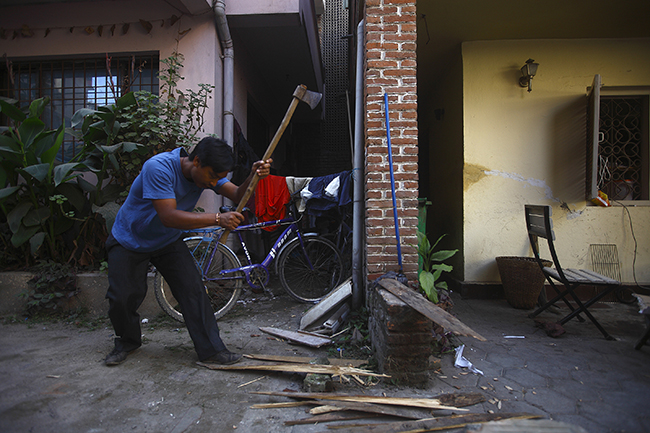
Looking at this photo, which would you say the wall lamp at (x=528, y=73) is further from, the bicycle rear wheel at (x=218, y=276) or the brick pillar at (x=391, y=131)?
the bicycle rear wheel at (x=218, y=276)

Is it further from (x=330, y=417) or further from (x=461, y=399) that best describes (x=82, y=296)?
(x=461, y=399)

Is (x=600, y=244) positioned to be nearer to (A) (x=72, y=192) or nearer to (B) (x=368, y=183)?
(B) (x=368, y=183)

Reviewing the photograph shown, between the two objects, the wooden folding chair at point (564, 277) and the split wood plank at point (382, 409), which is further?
the wooden folding chair at point (564, 277)

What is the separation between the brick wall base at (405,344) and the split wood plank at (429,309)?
7 cm

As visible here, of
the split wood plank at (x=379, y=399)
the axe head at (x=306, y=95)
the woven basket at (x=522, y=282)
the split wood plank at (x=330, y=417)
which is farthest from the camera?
the woven basket at (x=522, y=282)

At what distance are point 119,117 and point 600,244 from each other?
20.0ft

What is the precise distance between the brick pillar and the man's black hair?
4.11 feet

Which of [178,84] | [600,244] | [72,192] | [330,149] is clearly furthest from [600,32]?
[330,149]

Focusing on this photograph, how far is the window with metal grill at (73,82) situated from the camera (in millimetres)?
4801

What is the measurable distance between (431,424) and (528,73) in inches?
176

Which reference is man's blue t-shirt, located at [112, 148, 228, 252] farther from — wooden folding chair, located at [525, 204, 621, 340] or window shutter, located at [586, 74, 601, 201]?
window shutter, located at [586, 74, 601, 201]

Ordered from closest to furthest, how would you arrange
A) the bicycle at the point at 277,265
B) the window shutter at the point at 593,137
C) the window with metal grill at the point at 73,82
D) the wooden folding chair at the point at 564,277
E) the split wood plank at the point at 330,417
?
the split wood plank at the point at 330,417 < the wooden folding chair at the point at 564,277 < the bicycle at the point at 277,265 < the window shutter at the point at 593,137 < the window with metal grill at the point at 73,82

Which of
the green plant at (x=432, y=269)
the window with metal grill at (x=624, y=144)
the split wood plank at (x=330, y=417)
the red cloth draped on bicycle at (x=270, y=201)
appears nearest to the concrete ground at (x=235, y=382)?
the split wood plank at (x=330, y=417)

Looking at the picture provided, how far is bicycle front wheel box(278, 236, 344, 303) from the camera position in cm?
431
